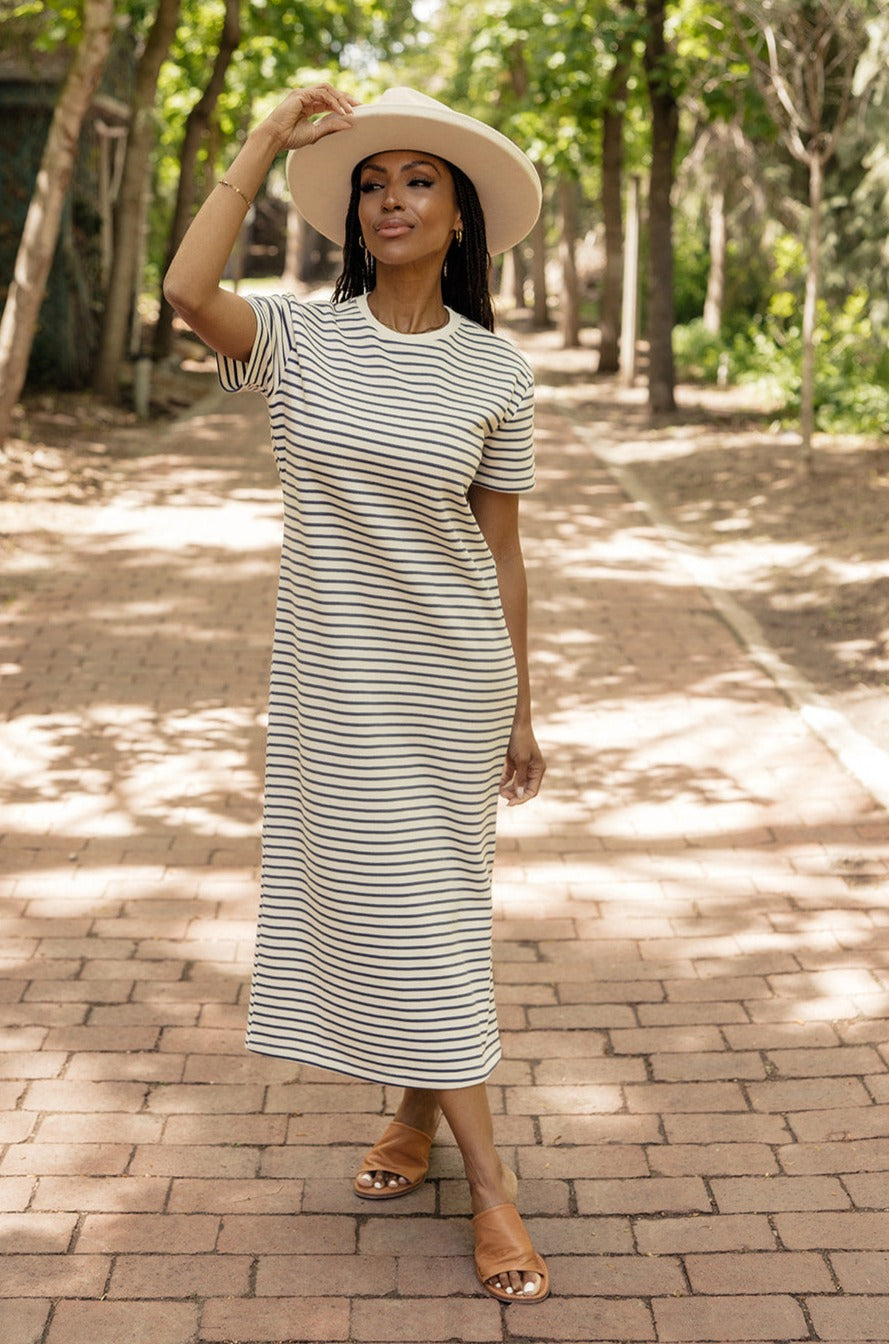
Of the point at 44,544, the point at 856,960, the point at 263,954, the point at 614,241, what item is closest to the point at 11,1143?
the point at 263,954

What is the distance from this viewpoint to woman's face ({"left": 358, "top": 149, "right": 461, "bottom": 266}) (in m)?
2.92

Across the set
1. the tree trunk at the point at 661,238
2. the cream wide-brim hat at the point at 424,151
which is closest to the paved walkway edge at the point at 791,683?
the cream wide-brim hat at the point at 424,151

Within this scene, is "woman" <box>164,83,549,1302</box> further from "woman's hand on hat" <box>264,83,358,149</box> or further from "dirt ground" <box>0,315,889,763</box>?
"dirt ground" <box>0,315,889,763</box>

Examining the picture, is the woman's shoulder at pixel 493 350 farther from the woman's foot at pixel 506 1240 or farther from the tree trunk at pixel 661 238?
the tree trunk at pixel 661 238

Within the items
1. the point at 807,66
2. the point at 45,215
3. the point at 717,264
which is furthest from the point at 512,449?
the point at 717,264

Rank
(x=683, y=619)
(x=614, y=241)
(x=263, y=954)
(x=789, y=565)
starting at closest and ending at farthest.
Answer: (x=263, y=954) → (x=683, y=619) → (x=789, y=565) → (x=614, y=241)

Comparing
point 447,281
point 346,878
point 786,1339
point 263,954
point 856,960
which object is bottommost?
point 856,960

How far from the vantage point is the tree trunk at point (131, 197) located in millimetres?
15516

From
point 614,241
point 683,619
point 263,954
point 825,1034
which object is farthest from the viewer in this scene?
point 614,241

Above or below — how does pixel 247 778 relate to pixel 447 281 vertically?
below

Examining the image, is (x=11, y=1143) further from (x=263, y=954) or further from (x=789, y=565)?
(x=789, y=565)

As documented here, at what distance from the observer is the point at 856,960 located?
14.5 feet

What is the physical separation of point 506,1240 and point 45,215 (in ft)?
34.0

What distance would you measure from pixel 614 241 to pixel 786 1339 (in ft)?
65.5
